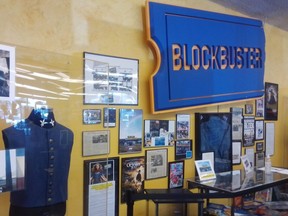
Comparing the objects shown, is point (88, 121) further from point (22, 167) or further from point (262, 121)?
point (262, 121)

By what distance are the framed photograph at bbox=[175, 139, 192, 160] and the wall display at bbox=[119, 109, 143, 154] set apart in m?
0.40

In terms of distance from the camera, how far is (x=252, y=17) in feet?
11.0

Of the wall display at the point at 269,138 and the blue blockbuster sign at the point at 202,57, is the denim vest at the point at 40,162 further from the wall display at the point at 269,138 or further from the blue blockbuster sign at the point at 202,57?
the wall display at the point at 269,138

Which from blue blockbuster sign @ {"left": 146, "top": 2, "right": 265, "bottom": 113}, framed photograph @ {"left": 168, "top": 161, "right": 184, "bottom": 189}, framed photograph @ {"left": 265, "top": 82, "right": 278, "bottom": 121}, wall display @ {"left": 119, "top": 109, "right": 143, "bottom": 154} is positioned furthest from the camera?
framed photograph @ {"left": 265, "top": 82, "right": 278, "bottom": 121}

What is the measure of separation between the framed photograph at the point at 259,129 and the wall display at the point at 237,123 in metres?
0.30

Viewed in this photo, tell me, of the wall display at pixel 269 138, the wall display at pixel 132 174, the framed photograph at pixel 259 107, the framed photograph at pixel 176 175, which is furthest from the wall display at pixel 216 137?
the wall display at pixel 269 138

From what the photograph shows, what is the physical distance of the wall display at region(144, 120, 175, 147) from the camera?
2.37 metres

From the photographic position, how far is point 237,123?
3.13 meters

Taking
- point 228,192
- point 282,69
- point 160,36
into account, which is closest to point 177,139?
point 228,192

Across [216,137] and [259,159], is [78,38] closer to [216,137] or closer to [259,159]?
[216,137]

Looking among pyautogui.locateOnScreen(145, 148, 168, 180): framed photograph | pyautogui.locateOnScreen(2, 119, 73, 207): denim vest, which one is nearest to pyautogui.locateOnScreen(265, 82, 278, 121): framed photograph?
pyautogui.locateOnScreen(145, 148, 168, 180): framed photograph

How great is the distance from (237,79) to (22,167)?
2235mm

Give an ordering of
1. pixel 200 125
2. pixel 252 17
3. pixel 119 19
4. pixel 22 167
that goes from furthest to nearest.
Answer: pixel 252 17, pixel 200 125, pixel 119 19, pixel 22 167

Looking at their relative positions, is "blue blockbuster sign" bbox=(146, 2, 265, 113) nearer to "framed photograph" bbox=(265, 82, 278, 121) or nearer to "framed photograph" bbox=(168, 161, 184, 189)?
"framed photograph" bbox=(265, 82, 278, 121)
